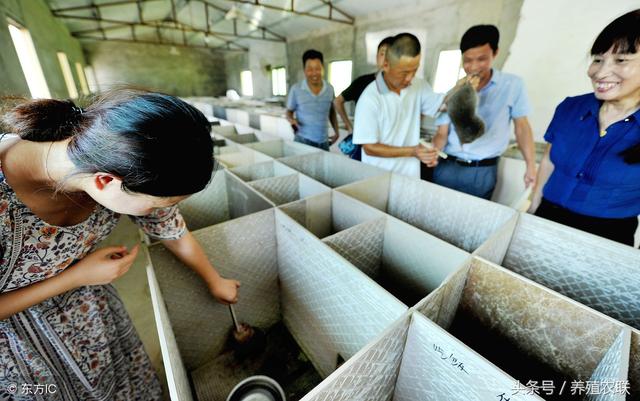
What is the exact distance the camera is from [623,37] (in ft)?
2.89

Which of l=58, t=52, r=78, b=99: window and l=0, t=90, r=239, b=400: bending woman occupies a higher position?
l=58, t=52, r=78, b=99: window

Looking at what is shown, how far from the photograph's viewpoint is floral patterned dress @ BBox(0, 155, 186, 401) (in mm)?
588

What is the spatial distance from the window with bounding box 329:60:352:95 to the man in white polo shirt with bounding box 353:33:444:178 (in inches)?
202

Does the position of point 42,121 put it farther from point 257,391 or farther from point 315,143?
point 315,143

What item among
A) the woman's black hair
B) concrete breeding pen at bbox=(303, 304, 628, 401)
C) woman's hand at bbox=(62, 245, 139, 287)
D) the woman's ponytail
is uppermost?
the woman's black hair

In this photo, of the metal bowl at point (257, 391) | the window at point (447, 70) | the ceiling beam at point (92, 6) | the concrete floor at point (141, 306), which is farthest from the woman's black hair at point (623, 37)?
the ceiling beam at point (92, 6)

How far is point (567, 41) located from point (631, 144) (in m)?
2.85

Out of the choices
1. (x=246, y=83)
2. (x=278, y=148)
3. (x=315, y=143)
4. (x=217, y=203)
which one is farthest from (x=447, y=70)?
(x=246, y=83)

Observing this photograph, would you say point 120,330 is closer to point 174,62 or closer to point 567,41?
point 567,41

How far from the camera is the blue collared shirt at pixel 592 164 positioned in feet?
3.28

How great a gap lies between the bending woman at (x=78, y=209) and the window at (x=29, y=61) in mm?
4256

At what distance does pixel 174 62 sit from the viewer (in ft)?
36.8

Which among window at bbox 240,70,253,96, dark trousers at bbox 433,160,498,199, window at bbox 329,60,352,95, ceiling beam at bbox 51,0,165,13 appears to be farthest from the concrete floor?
window at bbox 240,70,253,96

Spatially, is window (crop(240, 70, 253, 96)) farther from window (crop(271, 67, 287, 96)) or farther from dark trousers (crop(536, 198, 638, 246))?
dark trousers (crop(536, 198, 638, 246))
